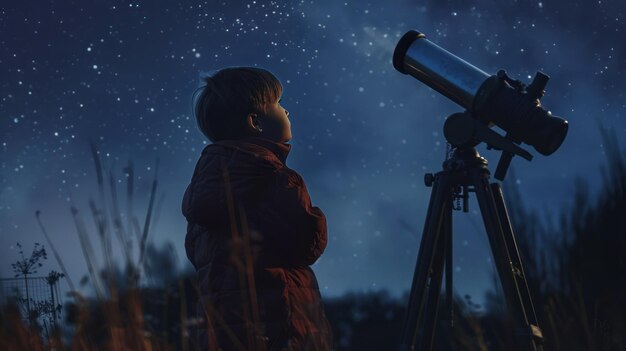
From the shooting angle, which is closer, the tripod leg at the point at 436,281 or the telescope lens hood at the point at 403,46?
the tripod leg at the point at 436,281

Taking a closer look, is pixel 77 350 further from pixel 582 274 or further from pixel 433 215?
pixel 582 274

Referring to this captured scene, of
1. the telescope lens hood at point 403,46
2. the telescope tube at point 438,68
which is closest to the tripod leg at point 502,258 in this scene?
the telescope tube at point 438,68

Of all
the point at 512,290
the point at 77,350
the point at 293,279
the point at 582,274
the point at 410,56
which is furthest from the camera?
the point at 582,274

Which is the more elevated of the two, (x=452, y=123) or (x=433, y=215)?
(x=452, y=123)

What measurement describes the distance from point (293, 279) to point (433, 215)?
42.7 inches

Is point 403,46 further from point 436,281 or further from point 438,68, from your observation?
point 436,281

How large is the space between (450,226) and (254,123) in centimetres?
123

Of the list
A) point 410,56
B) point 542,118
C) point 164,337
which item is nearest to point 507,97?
point 542,118

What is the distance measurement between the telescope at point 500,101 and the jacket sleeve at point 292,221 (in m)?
1.21

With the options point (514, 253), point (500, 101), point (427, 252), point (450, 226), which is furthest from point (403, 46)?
point (514, 253)

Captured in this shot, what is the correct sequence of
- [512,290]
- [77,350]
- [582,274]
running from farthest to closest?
1. [582,274]
2. [512,290]
3. [77,350]

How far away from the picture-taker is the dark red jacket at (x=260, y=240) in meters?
2.20

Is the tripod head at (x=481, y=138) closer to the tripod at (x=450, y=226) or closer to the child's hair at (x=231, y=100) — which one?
the tripod at (x=450, y=226)

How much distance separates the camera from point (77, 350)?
1.51m
